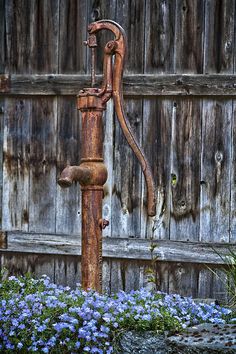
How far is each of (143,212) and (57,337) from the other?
8.11 feet

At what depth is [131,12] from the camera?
563 cm

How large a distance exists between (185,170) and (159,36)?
2.85 ft

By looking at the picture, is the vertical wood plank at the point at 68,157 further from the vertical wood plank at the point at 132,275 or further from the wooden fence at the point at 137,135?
the vertical wood plank at the point at 132,275

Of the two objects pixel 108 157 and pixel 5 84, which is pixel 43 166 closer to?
pixel 108 157

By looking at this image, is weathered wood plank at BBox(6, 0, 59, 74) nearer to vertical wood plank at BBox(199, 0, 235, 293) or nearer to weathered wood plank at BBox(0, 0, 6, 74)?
weathered wood plank at BBox(0, 0, 6, 74)

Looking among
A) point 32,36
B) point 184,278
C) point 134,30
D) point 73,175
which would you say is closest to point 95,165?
point 73,175

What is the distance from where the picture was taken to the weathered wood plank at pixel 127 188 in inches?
220

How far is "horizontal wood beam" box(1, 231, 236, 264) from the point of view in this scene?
545 cm

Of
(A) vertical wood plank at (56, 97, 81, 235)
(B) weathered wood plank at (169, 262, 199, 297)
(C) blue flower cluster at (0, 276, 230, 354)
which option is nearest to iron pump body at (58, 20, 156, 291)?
(C) blue flower cluster at (0, 276, 230, 354)

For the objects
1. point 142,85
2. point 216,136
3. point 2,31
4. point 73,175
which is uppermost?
point 2,31

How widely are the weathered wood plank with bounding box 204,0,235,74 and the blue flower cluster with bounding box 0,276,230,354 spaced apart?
233 centimetres

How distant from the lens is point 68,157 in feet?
18.8

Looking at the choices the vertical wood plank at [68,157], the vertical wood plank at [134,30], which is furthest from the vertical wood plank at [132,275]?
the vertical wood plank at [134,30]

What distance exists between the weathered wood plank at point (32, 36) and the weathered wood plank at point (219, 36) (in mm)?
1013
